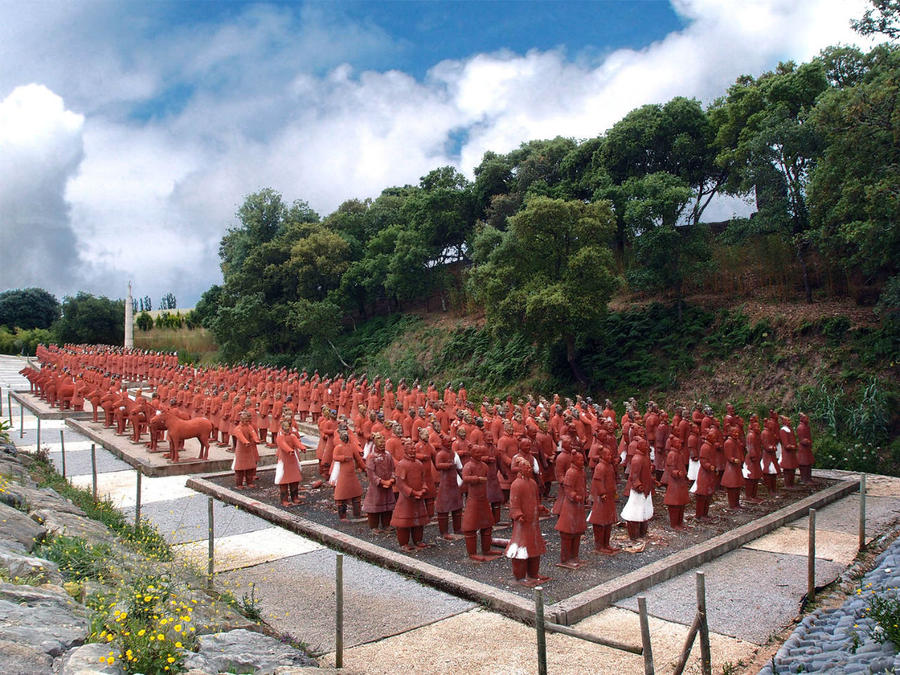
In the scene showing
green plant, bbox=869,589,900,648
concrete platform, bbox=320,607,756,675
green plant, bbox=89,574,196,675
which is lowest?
concrete platform, bbox=320,607,756,675

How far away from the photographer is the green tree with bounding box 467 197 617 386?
19219 mm

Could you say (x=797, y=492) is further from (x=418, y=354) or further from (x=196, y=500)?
(x=418, y=354)

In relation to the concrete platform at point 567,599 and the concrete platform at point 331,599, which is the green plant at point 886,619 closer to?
the concrete platform at point 567,599

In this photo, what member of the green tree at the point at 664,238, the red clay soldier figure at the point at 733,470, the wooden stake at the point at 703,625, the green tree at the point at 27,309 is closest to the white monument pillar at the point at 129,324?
the green tree at the point at 27,309

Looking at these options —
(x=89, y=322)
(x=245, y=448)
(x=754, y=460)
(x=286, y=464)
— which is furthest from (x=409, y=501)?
(x=89, y=322)

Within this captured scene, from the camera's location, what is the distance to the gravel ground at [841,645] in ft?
16.9

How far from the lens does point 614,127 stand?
2602 centimetres

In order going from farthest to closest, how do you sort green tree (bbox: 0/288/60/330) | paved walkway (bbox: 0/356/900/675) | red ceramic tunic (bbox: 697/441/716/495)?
1. green tree (bbox: 0/288/60/330)
2. red ceramic tunic (bbox: 697/441/716/495)
3. paved walkway (bbox: 0/356/900/675)

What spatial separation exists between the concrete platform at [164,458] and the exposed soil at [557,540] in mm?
2000

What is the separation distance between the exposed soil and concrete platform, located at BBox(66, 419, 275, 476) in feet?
→ 6.56

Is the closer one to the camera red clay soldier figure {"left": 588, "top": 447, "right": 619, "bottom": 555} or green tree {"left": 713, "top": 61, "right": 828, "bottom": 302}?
red clay soldier figure {"left": 588, "top": 447, "right": 619, "bottom": 555}

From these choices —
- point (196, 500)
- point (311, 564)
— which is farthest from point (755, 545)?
point (196, 500)

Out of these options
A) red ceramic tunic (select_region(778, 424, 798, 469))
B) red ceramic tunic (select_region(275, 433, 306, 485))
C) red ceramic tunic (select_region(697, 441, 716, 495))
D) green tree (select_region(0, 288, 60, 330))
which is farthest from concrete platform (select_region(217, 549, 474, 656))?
green tree (select_region(0, 288, 60, 330))

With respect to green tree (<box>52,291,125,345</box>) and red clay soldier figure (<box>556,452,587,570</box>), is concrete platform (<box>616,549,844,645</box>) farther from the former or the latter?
green tree (<box>52,291,125,345</box>)
